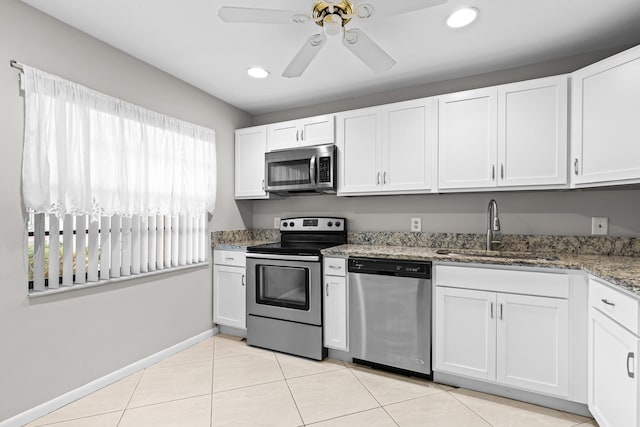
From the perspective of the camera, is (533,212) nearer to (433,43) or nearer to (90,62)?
(433,43)

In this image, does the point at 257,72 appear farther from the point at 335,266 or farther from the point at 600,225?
the point at 600,225


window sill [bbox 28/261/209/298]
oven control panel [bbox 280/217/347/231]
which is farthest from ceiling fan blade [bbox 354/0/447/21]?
window sill [bbox 28/261/209/298]

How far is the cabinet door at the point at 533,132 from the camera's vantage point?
2.21 meters

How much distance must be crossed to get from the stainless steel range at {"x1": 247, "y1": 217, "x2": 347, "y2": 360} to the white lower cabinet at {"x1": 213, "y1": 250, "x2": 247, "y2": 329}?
121 millimetres

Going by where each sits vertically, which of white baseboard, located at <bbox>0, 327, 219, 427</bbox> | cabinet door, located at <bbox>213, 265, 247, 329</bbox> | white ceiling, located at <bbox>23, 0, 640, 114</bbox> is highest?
white ceiling, located at <bbox>23, 0, 640, 114</bbox>

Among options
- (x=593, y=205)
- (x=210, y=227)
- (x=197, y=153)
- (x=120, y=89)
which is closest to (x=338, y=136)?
(x=197, y=153)

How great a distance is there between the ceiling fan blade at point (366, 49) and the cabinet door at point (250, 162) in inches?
67.1

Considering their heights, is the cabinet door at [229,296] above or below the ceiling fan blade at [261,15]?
below

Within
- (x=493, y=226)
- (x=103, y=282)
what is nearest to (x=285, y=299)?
(x=103, y=282)

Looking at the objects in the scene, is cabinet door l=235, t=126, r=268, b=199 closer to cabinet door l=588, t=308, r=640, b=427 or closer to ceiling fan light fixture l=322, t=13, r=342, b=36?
ceiling fan light fixture l=322, t=13, r=342, b=36

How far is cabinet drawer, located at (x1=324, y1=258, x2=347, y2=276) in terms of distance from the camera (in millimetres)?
2602

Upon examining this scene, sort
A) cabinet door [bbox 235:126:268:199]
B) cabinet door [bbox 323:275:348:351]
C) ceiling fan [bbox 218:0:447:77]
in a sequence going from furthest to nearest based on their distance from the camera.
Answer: cabinet door [bbox 235:126:268:199] < cabinet door [bbox 323:275:348:351] < ceiling fan [bbox 218:0:447:77]

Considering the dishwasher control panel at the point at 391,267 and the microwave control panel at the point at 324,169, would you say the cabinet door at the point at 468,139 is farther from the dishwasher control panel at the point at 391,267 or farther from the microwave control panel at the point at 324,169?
the microwave control panel at the point at 324,169

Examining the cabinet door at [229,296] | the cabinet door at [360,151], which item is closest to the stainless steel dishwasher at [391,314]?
the cabinet door at [360,151]
